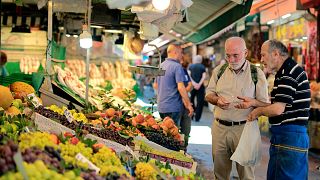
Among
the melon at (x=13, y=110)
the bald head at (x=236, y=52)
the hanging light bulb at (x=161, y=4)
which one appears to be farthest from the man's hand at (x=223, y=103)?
the melon at (x=13, y=110)

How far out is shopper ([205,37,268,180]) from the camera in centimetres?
524

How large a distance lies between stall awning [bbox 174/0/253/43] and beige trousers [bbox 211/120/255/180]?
1856 millimetres

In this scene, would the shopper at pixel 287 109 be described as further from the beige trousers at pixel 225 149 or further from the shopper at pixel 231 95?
the beige trousers at pixel 225 149

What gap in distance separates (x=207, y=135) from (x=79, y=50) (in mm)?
3703

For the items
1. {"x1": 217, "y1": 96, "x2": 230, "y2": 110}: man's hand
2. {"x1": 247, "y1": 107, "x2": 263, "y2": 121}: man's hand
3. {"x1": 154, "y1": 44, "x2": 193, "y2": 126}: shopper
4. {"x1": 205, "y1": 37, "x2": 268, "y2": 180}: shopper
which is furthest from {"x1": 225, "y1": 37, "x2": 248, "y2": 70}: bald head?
{"x1": 154, "y1": 44, "x2": 193, "y2": 126}: shopper

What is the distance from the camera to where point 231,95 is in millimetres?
5320

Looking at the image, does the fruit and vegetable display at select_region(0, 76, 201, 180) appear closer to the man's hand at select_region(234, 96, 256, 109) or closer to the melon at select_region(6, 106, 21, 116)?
the melon at select_region(6, 106, 21, 116)

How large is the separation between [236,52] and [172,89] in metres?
2.77

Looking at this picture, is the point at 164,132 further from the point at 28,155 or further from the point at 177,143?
the point at 28,155

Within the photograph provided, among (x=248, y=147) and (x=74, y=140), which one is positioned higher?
(x=74, y=140)

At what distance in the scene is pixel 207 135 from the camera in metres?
12.2

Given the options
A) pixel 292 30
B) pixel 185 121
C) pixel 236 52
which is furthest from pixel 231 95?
pixel 292 30

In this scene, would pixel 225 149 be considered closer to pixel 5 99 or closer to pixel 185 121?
pixel 5 99

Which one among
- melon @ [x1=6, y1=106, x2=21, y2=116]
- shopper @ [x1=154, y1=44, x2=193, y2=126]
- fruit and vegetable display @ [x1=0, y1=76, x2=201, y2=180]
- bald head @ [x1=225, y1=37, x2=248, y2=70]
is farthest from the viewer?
shopper @ [x1=154, y1=44, x2=193, y2=126]
